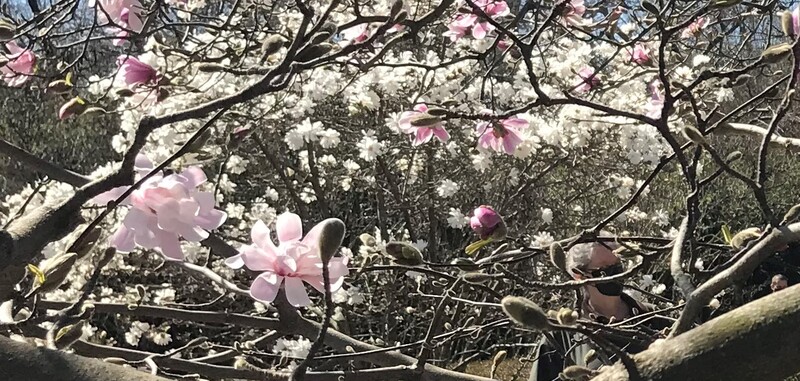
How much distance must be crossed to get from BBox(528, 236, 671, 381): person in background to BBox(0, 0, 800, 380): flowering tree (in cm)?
11

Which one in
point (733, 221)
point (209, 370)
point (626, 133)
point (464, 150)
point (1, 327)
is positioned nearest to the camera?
point (1, 327)

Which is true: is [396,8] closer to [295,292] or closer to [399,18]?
[399,18]

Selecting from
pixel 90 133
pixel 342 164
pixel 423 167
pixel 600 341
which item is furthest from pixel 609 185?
pixel 90 133

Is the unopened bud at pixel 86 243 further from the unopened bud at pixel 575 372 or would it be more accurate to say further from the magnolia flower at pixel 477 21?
the magnolia flower at pixel 477 21

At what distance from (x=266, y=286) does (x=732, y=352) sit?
57 centimetres

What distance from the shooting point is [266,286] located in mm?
1021

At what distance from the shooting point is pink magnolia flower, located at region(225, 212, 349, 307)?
39.9 inches

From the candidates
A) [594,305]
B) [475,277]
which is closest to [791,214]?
[475,277]

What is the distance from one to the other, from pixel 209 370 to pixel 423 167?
255cm

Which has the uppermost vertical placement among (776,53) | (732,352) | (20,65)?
(20,65)

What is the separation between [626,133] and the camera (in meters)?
3.65

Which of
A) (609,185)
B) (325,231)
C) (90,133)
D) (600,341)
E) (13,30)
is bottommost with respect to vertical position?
(600,341)

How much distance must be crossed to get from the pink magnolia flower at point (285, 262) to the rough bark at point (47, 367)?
0.37 meters

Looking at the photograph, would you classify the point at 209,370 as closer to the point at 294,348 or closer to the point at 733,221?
the point at 294,348
